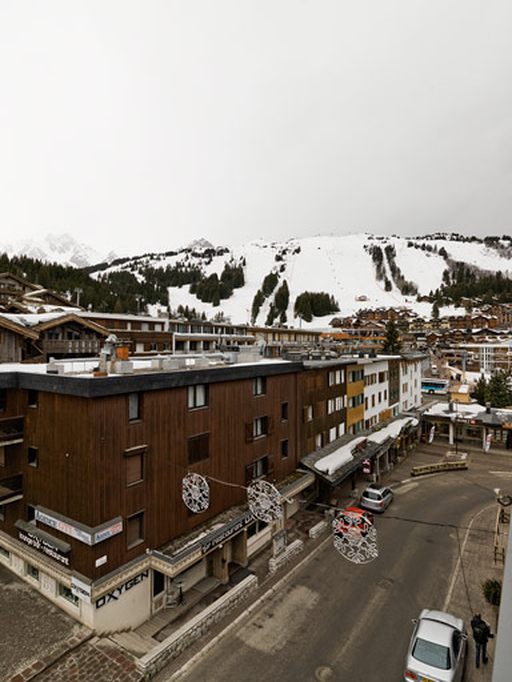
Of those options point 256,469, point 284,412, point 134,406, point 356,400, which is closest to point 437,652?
point 256,469

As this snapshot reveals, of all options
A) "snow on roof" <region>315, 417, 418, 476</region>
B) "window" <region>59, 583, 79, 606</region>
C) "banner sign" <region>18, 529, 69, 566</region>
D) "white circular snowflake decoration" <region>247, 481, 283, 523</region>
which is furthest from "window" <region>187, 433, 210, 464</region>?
"snow on roof" <region>315, 417, 418, 476</region>

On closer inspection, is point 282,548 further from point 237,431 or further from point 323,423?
point 323,423

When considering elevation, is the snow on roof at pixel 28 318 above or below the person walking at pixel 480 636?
above

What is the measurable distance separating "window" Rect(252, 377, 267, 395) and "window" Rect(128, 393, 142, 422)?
30.6 feet

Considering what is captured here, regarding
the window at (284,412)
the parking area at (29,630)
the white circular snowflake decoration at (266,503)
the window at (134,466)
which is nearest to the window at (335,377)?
the window at (284,412)

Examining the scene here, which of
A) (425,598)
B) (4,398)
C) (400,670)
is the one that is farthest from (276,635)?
(4,398)

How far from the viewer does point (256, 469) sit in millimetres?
26500

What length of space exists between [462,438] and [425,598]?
1542 inches

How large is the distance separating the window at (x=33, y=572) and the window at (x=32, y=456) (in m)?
6.17

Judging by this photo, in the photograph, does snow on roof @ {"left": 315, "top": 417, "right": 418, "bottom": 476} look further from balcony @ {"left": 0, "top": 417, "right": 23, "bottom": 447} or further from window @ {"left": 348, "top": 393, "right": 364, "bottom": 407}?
balcony @ {"left": 0, "top": 417, "right": 23, "bottom": 447}

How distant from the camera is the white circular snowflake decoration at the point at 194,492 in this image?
19.6 m

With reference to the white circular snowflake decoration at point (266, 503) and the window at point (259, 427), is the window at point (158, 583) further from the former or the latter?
the window at point (259, 427)

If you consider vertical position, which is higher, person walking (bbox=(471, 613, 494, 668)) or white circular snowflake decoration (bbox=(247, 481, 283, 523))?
white circular snowflake decoration (bbox=(247, 481, 283, 523))

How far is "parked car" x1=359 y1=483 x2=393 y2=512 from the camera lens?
102ft
